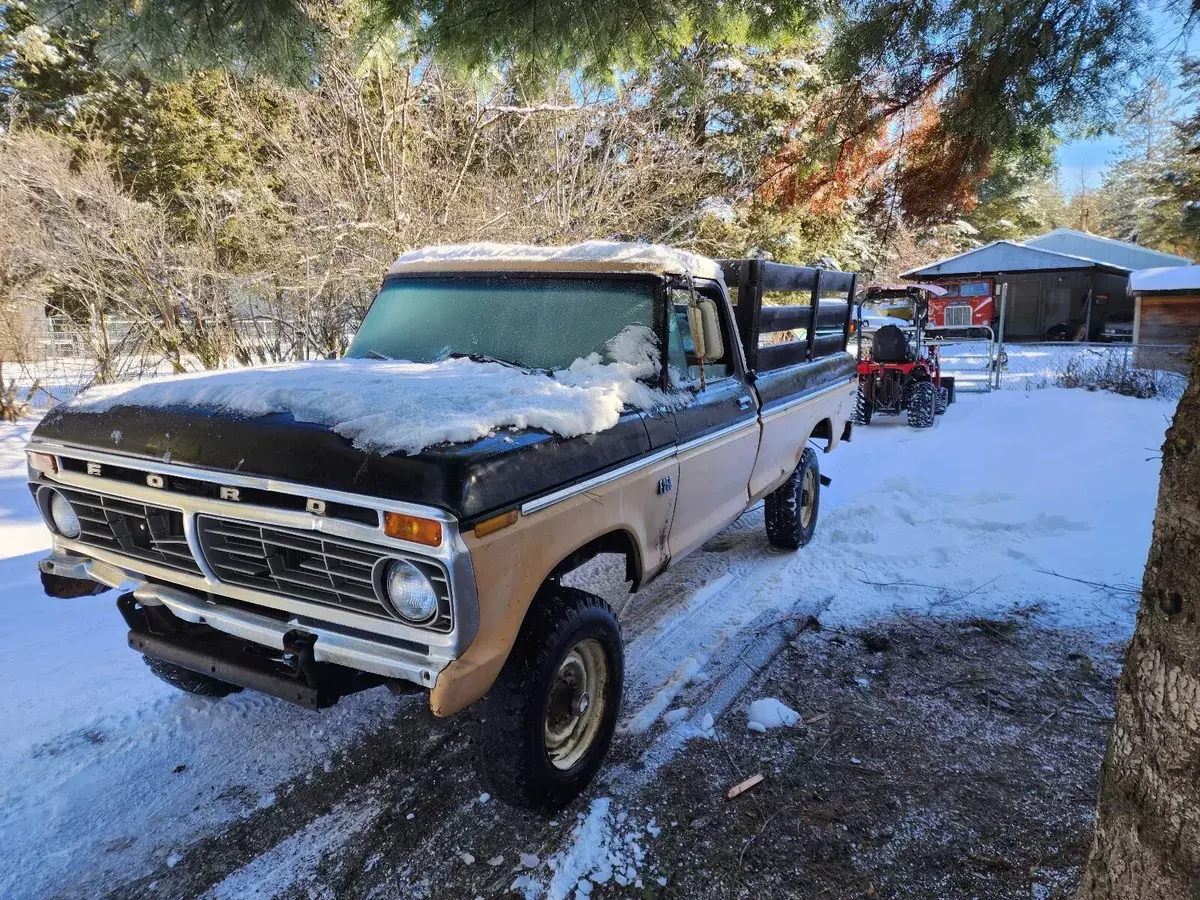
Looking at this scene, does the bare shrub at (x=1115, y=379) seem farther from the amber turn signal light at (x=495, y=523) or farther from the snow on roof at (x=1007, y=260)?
the amber turn signal light at (x=495, y=523)

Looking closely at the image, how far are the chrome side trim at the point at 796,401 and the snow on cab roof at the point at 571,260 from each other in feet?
3.13

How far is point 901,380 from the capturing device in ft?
41.0

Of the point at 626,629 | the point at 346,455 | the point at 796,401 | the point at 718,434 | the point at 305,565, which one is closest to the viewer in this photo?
the point at 346,455

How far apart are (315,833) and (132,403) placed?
1.83 meters

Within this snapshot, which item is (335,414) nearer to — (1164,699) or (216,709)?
(216,709)

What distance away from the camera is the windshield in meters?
3.72

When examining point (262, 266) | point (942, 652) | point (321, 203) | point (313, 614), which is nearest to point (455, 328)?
point (313, 614)

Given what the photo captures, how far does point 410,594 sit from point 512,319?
195 centimetres

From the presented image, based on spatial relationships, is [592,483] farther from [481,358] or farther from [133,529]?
[133,529]

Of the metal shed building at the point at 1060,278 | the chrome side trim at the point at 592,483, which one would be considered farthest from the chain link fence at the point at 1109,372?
the chrome side trim at the point at 592,483

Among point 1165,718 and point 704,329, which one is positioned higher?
point 704,329

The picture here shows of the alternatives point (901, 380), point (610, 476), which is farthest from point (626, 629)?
point (901, 380)

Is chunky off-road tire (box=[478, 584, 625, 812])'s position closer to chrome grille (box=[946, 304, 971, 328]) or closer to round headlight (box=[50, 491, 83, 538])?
round headlight (box=[50, 491, 83, 538])

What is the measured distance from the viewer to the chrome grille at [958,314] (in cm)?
2053
